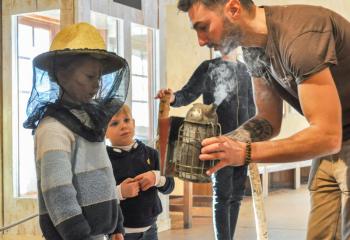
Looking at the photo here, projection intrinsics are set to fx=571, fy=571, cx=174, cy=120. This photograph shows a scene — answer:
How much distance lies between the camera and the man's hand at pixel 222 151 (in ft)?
5.46

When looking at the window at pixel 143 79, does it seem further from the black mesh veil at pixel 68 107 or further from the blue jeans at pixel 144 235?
the black mesh veil at pixel 68 107

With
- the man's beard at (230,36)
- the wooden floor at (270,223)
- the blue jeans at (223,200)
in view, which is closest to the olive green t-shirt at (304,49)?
the man's beard at (230,36)

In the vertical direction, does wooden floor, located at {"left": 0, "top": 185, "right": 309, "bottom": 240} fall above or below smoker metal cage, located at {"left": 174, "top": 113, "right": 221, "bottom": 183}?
below

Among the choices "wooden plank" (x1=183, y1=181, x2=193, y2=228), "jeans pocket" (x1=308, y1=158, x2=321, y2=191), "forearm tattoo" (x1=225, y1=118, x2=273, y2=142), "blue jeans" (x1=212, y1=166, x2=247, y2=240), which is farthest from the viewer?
"wooden plank" (x1=183, y1=181, x2=193, y2=228)

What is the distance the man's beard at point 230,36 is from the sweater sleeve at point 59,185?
76 cm

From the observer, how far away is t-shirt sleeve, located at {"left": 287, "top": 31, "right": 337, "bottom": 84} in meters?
1.72

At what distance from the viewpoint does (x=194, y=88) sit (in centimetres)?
386

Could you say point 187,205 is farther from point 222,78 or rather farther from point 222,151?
point 222,151

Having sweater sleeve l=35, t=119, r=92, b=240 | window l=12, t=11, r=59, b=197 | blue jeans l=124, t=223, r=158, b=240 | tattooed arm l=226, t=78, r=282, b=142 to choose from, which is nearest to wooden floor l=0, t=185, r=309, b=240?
window l=12, t=11, r=59, b=197

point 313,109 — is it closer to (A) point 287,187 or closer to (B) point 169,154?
(B) point 169,154

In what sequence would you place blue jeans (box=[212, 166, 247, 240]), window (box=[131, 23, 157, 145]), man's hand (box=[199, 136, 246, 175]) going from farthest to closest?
window (box=[131, 23, 157, 145]) → blue jeans (box=[212, 166, 247, 240]) → man's hand (box=[199, 136, 246, 175])

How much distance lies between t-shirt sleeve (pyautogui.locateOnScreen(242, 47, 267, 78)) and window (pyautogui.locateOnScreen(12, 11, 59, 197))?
7.93 ft

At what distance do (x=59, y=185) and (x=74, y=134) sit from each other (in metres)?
0.23

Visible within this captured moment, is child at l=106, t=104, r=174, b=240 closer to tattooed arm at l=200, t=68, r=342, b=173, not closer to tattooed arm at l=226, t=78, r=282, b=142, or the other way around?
tattooed arm at l=226, t=78, r=282, b=142
